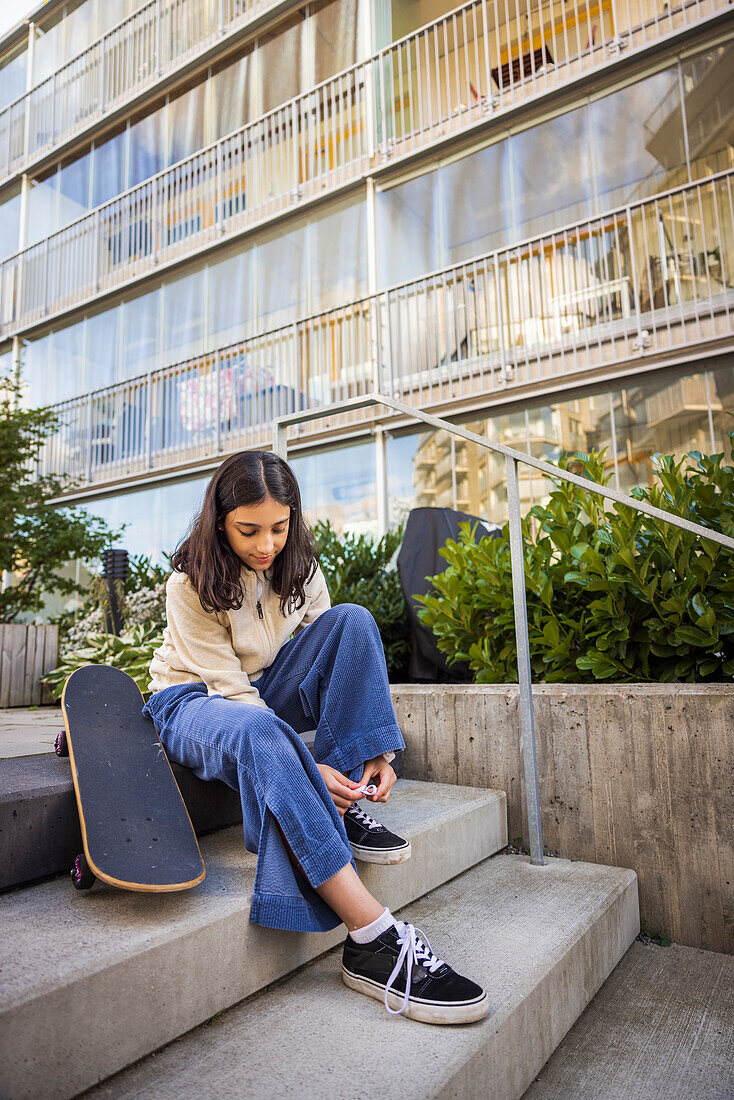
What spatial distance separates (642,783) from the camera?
1.95 meters

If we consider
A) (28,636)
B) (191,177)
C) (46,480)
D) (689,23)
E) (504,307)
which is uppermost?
(191,177)

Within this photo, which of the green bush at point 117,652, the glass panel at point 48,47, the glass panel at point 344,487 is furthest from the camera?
the glass panel at point 48,47

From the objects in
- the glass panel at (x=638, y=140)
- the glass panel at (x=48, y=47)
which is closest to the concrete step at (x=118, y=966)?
the glass panel at (x=638, y=140)

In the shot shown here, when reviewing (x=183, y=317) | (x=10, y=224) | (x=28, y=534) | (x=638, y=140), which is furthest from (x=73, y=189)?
(x=638, y=140)

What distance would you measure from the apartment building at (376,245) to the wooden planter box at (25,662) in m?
3.03

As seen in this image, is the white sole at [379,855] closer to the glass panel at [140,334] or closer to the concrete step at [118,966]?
the concrete step at [118,966]

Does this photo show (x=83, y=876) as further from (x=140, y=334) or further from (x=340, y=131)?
(x=140, y=334)

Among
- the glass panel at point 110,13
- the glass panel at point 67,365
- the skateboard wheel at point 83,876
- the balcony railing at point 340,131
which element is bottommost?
the skateboard wheel at point 83,876

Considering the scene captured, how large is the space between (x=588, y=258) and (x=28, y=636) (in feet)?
17.5

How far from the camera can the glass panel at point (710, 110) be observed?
18.0ft

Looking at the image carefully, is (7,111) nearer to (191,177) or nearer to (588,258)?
(191,177)

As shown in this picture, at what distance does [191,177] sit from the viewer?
8.63 metres

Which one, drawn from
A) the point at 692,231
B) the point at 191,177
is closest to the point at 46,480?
the point at 191,177

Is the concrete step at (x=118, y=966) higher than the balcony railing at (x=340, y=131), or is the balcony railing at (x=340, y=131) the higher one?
the balcony railing at (x=340, y=131)
